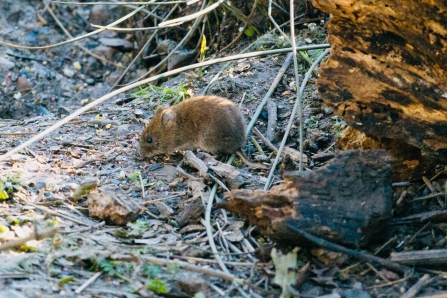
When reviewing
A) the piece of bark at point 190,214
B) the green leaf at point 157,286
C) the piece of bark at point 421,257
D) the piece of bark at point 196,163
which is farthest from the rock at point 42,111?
the piece of bark at point 421,257

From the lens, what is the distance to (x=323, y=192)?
11.9 feet

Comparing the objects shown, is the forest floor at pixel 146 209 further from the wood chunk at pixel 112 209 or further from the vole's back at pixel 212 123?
the vole's back at pixel 212 123

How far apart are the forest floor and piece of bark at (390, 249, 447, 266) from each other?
0.11m

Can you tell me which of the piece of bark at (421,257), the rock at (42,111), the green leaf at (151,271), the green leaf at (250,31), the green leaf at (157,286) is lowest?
the rock at (42,111)

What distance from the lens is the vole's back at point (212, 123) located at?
5258 mm

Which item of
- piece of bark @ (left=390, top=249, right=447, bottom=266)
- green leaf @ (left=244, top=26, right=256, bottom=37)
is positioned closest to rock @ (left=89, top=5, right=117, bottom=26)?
green leaf @ (left=244, top=26, right=256, bottom=37)

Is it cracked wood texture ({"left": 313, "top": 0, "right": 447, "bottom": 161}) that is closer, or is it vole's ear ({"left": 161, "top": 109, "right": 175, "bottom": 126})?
cracked wood texture ({"left": 313, "top": 0, "right": 447, "bottom": 161})

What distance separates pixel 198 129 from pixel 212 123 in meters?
0.25

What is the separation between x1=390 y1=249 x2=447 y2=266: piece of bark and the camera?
3.46 m

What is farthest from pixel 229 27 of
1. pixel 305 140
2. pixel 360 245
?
pixel 360 245

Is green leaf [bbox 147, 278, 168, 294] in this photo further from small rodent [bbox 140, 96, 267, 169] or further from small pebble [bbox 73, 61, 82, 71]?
small pebble [bbox 73, 61, 82, 71]

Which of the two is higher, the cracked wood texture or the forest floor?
the cracked wood texture

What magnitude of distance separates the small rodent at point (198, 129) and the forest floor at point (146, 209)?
0.45 feet

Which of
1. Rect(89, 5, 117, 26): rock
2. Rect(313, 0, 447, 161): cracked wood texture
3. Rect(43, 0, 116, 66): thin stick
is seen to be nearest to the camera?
Rect(313, 0, 447, 161): cracked wood texture
